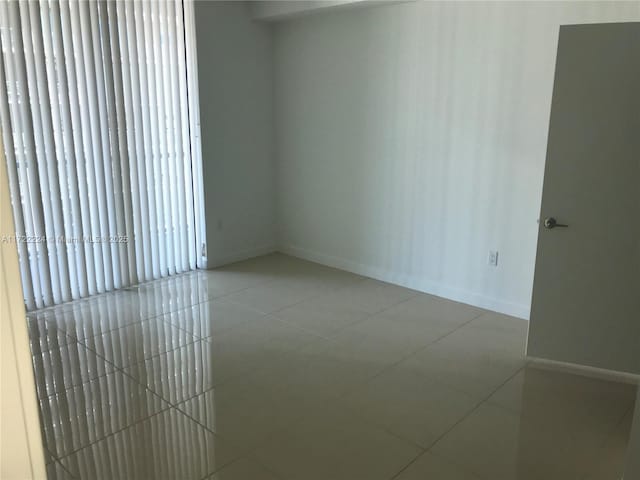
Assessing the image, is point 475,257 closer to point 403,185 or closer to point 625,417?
point 403,185

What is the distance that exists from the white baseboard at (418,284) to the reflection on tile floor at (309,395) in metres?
0.10

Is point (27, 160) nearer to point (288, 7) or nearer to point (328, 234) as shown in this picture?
point (288, 7)

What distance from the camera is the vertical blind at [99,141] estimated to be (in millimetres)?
3824

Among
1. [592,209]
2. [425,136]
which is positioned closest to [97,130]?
[425,136]

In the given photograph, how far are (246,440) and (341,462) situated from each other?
487 mm

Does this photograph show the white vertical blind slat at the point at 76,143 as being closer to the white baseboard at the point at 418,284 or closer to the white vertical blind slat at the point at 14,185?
the white vertical blind slat at the point at 14,185

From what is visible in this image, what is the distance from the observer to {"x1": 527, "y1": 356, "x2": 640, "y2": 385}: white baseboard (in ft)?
10.4

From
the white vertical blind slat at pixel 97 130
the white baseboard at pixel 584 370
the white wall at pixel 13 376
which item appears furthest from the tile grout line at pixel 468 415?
the white vertical blind slat at pixel 97 130

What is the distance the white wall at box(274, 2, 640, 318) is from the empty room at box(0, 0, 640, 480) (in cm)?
2

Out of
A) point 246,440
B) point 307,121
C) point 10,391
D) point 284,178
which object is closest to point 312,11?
point 307,121

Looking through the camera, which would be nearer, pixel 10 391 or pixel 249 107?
pixel 10 391

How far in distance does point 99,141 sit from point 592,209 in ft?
12.0

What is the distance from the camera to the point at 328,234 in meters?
5.32

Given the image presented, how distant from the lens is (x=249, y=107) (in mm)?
5281
